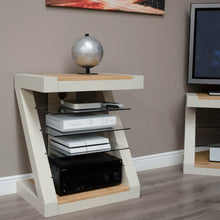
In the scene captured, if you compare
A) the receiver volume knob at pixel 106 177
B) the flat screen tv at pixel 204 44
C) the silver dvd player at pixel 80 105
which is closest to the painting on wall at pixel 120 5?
the flat screen tv at pixel 204 44

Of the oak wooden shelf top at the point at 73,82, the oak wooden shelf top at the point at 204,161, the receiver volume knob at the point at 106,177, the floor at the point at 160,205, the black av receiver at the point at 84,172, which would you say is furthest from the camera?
the oak wooden shelf top at the point at 204,161

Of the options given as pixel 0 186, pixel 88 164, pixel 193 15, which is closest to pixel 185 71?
pixel 193 15

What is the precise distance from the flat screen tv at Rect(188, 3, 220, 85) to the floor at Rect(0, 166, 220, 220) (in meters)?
0.82

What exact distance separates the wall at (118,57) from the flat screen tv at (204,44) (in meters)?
0.16

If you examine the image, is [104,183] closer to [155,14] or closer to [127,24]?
[127,24]

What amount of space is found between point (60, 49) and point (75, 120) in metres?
0.63

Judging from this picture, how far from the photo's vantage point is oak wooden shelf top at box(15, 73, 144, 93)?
1899 mm

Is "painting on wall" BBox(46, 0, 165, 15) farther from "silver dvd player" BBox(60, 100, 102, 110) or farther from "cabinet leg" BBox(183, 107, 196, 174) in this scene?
"cabinet leg" BBox(183, 107, 196, 174)

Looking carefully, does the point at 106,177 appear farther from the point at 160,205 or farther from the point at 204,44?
the point at 204,44

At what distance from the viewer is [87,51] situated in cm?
216

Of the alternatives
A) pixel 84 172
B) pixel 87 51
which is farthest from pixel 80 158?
pixel 87 51

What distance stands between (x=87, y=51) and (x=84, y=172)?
0.72m

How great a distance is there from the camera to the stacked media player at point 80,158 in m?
2.09

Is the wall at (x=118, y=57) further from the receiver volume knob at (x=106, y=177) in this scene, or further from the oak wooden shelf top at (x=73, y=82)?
the receiver volume knob at (x=106, y=177)
